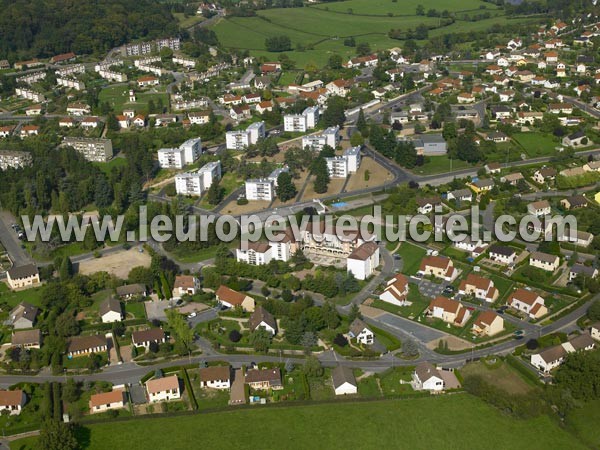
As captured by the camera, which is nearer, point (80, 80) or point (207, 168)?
point (207, 168)

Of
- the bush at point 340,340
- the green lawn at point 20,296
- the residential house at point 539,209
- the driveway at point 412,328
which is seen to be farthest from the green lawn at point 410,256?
the green lawn at point 20,296

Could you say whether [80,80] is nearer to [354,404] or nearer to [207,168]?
[207,168]

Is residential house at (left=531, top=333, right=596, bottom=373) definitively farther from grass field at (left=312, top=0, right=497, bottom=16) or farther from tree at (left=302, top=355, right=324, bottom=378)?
grass field at (left=312, top=0, right=497, bottom=16)

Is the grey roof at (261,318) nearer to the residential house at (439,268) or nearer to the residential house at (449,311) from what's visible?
the residential house at (449,311)

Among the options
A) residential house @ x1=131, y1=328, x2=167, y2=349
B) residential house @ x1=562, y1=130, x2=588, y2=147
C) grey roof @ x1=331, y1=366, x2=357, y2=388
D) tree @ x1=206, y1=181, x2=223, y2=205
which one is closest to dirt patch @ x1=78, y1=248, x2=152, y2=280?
residential house @ x1=131, y1=328, x2=167, y2=349

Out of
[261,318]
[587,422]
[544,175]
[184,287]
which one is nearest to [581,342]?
[587,422]

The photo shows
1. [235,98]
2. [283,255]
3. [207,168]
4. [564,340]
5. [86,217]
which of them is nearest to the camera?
[564,340]

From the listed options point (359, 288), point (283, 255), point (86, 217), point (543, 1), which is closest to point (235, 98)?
point (86, 217)
